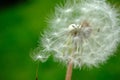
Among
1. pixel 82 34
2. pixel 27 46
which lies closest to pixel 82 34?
pixel 82 34

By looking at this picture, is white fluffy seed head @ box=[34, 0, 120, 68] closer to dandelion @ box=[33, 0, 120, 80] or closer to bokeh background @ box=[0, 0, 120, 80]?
dandelion @ box=[33, 0, 120, 80]

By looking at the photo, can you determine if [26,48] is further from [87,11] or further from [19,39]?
[87,11]

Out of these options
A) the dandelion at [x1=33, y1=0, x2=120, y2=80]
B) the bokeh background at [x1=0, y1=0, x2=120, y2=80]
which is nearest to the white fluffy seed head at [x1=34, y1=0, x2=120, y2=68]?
the dandelion at [x1=33, y1=0, x2=120, y2=80]

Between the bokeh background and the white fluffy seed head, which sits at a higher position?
the bokeh background

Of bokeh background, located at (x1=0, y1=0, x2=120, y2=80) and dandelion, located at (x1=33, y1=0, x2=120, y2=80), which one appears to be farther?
bokeh background, located at (x1=0, y1=0, x2=120, y2=80)

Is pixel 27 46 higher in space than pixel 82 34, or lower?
higher

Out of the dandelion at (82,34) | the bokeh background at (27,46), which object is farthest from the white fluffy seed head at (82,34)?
the bokeh background at (27,46)

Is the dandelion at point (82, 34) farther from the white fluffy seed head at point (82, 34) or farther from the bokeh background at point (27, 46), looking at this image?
the bokeh background at point (27, 46)

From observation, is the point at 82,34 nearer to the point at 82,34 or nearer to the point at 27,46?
the point at 82,34
